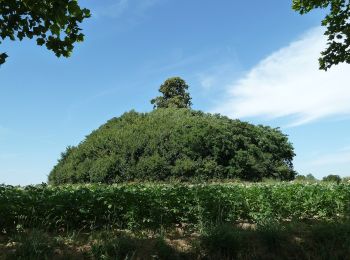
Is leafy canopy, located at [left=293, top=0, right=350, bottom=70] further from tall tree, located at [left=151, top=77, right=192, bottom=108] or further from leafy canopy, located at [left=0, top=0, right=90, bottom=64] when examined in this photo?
tall tree, located at [left=151, top=77, right=192, bottom=108]

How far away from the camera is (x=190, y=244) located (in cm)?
749

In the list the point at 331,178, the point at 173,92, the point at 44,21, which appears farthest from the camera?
the point at 173,92

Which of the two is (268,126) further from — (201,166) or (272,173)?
(201,166)

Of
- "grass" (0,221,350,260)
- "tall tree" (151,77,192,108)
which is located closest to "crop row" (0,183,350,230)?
"grass" (0,221,350,260)

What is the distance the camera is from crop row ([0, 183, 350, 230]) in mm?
8016

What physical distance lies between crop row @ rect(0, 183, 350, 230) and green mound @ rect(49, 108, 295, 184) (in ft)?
39.9

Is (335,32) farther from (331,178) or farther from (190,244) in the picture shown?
(331,178)

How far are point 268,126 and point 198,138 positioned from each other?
8295mm

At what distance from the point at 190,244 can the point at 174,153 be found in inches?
622

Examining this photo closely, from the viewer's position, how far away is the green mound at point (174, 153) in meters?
22.9

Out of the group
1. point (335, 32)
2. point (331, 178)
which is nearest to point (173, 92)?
point (331, 178)

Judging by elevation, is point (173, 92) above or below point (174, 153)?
above

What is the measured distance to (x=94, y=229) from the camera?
8359 millimetres

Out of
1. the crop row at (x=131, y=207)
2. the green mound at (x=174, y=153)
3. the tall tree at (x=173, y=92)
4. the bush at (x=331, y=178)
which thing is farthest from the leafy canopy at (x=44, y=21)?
the tall tree at (x=173, y=92)
